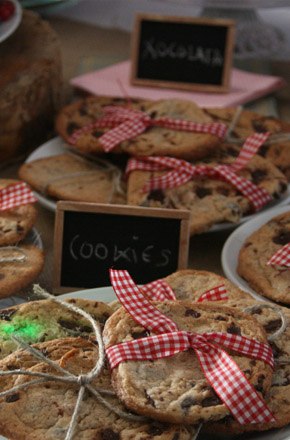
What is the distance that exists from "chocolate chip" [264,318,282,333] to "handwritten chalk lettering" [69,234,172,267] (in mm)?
307

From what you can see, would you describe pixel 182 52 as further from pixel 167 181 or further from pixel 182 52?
pixel 167 181

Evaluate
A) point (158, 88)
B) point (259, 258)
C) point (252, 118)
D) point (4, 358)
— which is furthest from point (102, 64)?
point (4, 358)

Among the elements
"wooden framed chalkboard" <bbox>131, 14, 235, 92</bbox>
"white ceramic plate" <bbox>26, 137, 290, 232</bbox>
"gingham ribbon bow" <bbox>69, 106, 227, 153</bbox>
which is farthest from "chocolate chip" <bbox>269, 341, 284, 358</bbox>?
"wooden framed chalkboard" <bbox>131, 14, 235, 92</bbox>

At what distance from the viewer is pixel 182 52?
2.49m

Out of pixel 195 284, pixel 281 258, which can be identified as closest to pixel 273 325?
pixel 195 284

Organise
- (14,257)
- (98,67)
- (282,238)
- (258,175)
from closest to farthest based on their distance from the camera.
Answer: (14,257) < (282,238) < (258,175) < (98,67)

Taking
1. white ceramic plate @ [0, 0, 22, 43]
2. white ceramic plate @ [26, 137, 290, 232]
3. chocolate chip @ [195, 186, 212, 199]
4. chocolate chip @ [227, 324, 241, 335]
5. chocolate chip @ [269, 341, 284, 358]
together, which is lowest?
white ceramic plate @ [26, 137, 290, 232]

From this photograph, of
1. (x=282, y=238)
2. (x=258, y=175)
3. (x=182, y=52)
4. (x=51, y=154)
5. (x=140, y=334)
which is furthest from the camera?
(x=182, y=52)

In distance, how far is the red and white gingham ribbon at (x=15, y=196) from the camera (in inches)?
67.8

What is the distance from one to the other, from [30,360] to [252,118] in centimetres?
116

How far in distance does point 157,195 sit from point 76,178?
21 cm

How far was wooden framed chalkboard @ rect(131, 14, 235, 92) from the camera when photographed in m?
2.47

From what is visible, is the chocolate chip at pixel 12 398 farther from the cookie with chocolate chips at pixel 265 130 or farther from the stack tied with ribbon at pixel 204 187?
the cookie with chocolate chips at pixel 265 130

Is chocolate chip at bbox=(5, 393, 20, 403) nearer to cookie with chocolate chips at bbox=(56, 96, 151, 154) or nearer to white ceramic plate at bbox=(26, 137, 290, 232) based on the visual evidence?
white ceramic plate at bbox=(26, 137, 290, 232)
